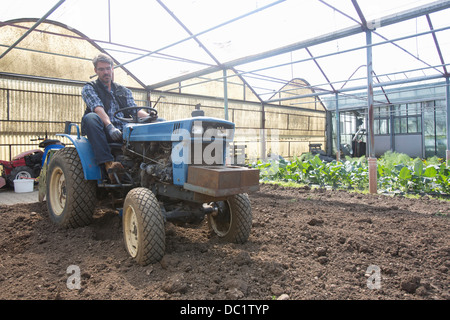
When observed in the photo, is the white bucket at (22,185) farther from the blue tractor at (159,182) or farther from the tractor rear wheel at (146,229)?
the tractor rear wheel at (146,229)

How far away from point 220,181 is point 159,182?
846mm

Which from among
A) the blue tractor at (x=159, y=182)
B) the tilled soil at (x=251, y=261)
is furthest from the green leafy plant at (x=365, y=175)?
the blue tractor at (x=159, y=182)

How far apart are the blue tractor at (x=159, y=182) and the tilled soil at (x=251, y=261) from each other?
0.60 feet

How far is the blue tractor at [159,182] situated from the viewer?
7.55ft

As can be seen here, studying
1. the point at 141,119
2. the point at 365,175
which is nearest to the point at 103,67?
the point at 141,119

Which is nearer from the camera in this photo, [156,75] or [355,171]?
[355,171]

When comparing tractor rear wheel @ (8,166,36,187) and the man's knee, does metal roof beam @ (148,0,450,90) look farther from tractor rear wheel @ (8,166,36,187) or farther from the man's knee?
the man's knee

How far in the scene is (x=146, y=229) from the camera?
7.42 feet

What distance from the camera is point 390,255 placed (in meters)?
2.49

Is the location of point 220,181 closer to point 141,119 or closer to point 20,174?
point 141,119

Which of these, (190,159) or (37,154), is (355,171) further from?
(37,154)
